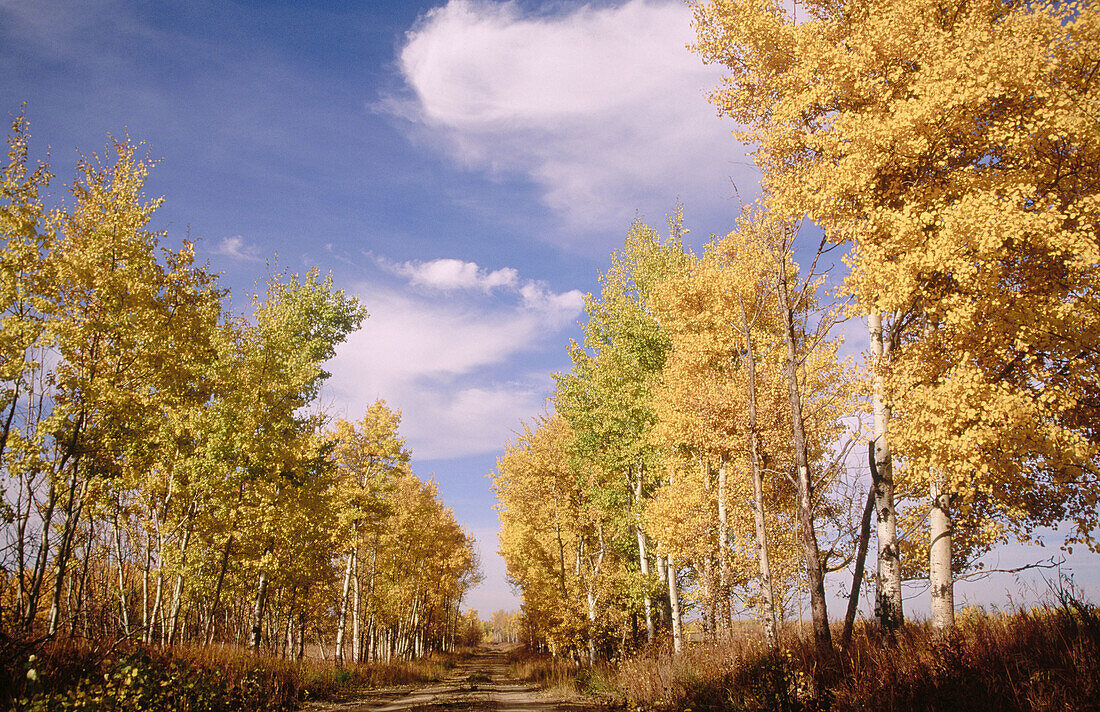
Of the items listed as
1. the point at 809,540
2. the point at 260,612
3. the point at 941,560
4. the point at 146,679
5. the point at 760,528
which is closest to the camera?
the point at 146,679

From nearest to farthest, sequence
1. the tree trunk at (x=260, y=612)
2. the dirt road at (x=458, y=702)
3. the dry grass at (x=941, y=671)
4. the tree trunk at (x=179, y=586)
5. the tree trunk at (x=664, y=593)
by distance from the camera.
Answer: the dry grass at (x=941, y=671) → the dirt road at (x=458, y=702) → the tree trunk at (x=179, y=586) → the tree trunk at (x=260, y=612) → the tree trunk at (x=664, y=593)

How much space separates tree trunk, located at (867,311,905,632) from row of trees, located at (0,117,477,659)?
32.3 feet

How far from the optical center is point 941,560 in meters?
7.16

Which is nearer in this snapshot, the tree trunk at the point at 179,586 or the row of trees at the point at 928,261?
the row of trees at the point at 928,261

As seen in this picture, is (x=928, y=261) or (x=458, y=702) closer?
(x=928, y=261)

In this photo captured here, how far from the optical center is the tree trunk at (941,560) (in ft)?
22.3

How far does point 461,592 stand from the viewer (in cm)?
4891

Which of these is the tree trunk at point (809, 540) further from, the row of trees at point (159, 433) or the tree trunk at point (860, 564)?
the row of trees at point (159, 433)

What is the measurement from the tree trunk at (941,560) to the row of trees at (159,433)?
10253 millimetres

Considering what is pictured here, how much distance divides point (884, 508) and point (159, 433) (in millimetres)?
15298

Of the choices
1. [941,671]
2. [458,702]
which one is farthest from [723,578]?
[941,671]

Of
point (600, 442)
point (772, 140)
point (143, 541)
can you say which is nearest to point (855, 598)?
point (772, 140)

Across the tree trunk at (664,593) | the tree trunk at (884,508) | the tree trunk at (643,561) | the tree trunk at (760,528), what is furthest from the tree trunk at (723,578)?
the tree trunk at (884,508)

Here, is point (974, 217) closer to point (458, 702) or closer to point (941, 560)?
point (941, 560)
